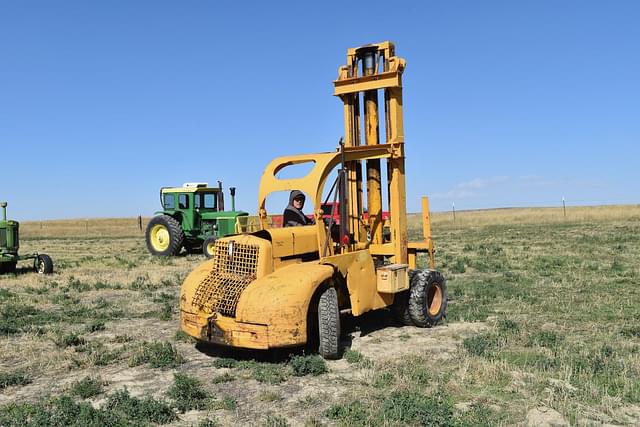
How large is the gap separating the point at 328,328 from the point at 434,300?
295cm

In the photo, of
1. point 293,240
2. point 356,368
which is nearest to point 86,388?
point 356,368

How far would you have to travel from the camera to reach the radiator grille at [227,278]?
7141mm

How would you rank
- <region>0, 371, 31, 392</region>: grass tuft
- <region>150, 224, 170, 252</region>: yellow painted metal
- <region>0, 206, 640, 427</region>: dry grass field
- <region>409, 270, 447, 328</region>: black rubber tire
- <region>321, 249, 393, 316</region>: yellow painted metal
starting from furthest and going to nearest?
<region>150, 224, 170, 252</region>: yellow painted metal, <region>409, 270, 447, 328</region>: black rubber tire, <region>321, 249, 393, 316</region>: yellow painted metal, <region>0, 371, 31, 392</region>: grass tuft, <region>0, 206, 640, 427</region>: dry grass field

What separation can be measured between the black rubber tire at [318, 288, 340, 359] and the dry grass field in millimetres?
145

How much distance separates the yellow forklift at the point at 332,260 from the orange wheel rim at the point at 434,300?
17mm

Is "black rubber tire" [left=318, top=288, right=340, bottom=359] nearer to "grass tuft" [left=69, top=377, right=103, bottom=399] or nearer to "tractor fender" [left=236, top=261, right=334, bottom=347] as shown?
"tractor fender" [left=236, top=261, right=334, bottom=347]

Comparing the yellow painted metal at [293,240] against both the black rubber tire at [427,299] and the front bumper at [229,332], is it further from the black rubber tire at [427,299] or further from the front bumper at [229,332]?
the black rubber tire at [427,299]

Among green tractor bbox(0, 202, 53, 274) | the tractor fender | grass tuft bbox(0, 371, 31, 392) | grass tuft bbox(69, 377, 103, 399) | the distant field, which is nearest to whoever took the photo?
grass tuft bbox(69, 377, 103, 399)

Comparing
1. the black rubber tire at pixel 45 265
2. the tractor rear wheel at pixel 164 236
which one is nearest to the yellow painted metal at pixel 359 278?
the black rubber tire at pixel 45 265

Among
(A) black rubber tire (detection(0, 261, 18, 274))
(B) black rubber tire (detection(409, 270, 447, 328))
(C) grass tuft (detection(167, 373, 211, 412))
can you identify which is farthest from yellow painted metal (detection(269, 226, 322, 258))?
(A) black rubber tire (detection(0, 261, 18, 274))

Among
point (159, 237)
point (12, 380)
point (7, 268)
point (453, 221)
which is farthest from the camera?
point (453, 221)

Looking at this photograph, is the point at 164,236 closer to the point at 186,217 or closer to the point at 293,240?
the point at 186,217

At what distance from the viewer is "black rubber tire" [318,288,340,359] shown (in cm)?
700

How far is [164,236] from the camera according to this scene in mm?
21766
